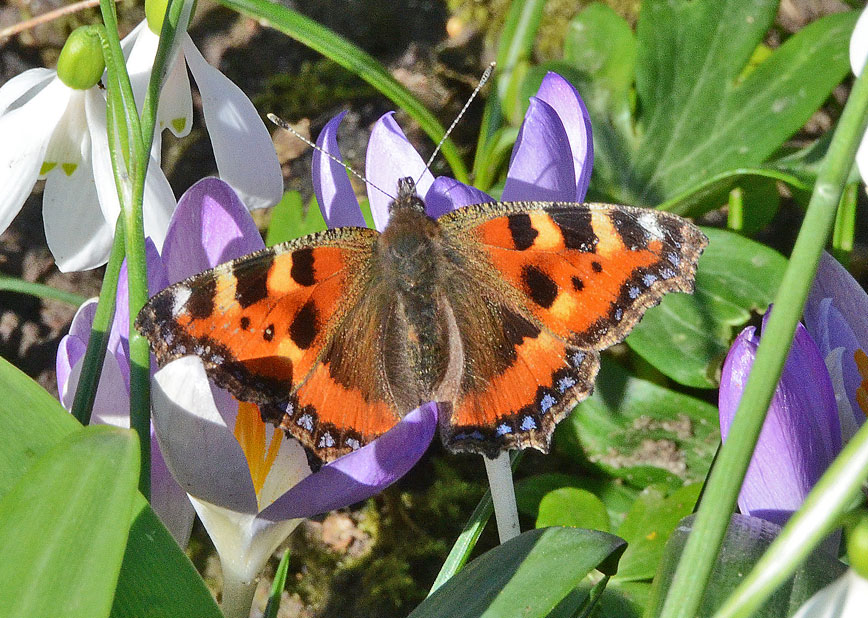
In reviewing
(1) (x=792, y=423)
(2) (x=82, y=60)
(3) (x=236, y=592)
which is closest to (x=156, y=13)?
(2) (x=82, y=60)

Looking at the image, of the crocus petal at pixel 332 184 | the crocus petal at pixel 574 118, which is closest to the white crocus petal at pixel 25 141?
the crocus petal at pixel 332 184

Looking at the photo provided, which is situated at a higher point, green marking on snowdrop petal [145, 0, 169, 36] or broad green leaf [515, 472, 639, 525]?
green marking on snowdrop petal [145, 0, 169, 36]

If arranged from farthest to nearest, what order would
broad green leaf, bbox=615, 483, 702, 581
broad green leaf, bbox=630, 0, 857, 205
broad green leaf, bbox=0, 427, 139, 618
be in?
broad green leaf, bbox=630, 0, 857, 205 < broad green leaf, bbox=615, 483, 702, 581 < broad green leaf, bbox=0, 427, 139, 618

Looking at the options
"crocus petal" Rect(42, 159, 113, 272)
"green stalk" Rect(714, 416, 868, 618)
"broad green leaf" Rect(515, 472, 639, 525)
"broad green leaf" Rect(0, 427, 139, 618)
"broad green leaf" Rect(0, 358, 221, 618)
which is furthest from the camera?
"broad green leaf" Rect(515, 472, 639, 525)

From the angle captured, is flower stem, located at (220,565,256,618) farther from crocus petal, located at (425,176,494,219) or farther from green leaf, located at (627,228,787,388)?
green leaf, located at (627,228,787,388)

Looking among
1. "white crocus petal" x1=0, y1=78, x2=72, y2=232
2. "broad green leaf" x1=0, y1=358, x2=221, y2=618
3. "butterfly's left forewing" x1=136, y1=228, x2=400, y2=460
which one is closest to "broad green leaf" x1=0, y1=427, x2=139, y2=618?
"broad green leaf" x1=0, y1=358, x2=221, y2=618
